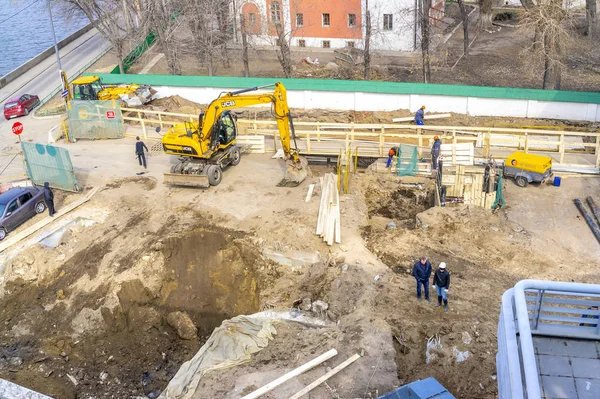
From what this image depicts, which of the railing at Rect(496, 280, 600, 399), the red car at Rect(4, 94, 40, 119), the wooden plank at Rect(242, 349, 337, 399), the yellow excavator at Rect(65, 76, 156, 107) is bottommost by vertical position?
the wooden plank at Rect(242, 349, 337, 399)

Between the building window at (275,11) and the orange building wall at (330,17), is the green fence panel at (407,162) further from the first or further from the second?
the building window at (275,11)

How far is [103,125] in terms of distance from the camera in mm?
28234

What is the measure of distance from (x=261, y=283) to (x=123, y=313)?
414 cm

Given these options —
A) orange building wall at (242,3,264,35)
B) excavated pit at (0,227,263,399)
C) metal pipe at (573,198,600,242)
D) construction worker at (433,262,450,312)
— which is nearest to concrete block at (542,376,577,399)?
construction worker at (433,262,450,312)

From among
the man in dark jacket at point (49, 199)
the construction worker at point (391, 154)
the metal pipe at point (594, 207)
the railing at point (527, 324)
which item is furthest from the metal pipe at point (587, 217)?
→ the man in dark jacket at point (49, 199)

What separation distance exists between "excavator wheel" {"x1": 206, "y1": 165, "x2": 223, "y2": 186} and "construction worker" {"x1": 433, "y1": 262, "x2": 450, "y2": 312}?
10352 millimetres

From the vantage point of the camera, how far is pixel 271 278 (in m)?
18.3

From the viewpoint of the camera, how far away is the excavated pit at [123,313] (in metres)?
15.4

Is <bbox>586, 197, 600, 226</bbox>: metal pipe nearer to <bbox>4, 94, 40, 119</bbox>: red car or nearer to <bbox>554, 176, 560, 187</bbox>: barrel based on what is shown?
<bbox>554, 176, 560, 187</bbox>: barrel

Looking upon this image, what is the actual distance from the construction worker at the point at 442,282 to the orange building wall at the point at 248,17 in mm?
32058

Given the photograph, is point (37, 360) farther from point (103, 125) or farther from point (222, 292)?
point (103, 125)

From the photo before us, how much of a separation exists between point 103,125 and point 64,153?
625cm

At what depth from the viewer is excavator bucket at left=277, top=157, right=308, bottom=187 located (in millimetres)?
22547

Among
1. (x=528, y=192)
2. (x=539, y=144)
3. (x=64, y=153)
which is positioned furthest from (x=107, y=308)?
(x=539, y=144)
